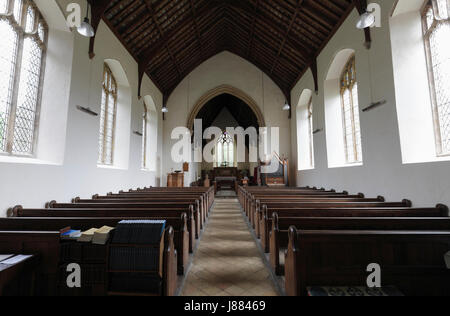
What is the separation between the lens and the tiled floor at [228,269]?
7.15ft

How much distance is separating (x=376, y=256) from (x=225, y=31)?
1008 cm

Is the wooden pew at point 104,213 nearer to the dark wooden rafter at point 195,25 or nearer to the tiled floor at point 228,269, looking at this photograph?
the tiled floor at point 228,269

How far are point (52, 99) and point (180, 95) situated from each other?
7.27 meters

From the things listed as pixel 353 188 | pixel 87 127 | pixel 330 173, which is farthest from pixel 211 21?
pixel 353 188

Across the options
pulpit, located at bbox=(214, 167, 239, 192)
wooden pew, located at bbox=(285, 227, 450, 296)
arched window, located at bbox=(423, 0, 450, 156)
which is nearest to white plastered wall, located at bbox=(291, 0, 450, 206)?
arched window, located at bbox=(423, 0, 450, 156)

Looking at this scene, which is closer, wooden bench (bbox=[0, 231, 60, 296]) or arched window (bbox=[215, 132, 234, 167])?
wooden bench (bbox=[0, 231, 60, 296])

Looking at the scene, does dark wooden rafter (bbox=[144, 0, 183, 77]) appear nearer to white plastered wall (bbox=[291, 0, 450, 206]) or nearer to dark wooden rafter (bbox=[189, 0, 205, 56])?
dark wooden rafter (bbox=[189, 0, 205, 56])

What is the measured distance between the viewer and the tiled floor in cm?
218

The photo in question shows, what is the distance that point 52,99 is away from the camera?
13.5ft

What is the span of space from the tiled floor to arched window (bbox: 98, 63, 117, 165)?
3840 mm

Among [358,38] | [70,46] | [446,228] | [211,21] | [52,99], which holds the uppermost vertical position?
[211,21]

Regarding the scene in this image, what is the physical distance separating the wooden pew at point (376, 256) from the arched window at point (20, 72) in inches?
Result: 169

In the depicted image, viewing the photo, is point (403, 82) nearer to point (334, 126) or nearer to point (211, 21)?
point (334, 126)

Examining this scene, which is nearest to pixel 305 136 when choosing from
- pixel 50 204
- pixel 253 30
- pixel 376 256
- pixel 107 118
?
pixel 253 30
